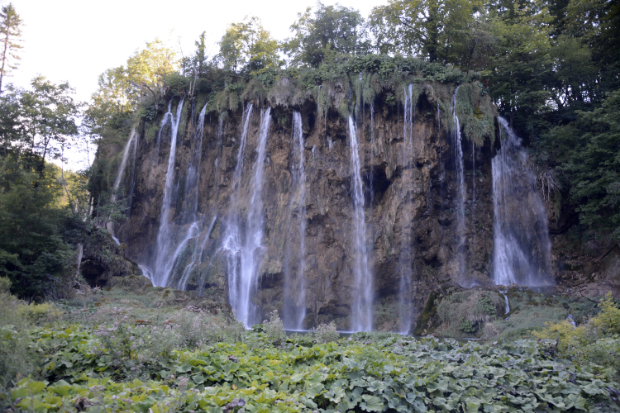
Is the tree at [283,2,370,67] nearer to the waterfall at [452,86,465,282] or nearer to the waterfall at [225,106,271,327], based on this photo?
the waterfall at [225,106,271,327]

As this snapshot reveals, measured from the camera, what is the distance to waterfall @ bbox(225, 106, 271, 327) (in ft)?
67.6

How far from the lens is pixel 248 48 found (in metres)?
28.1

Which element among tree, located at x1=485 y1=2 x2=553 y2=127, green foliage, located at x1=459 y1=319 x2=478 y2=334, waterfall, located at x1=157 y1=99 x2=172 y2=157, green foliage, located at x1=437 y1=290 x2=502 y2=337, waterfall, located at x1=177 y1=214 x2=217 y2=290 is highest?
tree, located at x1=485 y1=2 x2=553 y2=127

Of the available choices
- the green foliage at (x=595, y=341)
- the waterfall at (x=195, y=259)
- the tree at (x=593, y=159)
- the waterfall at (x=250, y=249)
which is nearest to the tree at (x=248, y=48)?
the waterfall at (x=250, y=249)

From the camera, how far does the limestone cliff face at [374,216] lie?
65.5ft

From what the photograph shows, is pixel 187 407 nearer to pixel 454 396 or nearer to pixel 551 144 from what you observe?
pixel 454 396

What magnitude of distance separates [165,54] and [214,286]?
22470 millimetres

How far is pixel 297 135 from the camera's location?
23219 millimetres

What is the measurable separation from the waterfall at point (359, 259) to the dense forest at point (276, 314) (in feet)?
9.76

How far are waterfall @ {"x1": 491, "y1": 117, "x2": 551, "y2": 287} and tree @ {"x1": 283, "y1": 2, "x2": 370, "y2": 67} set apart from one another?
38.5 ft

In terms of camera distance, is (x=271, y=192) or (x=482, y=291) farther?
(x=271, y=192)

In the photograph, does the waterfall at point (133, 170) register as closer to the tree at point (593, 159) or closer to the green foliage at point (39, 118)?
the green foliage at point (39, 118)

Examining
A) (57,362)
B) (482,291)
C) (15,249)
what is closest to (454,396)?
(57,362)

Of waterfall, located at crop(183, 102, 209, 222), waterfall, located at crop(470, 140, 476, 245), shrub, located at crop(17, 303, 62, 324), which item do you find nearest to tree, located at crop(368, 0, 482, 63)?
waterfall, located at crop(470, 140, 476, 245)
